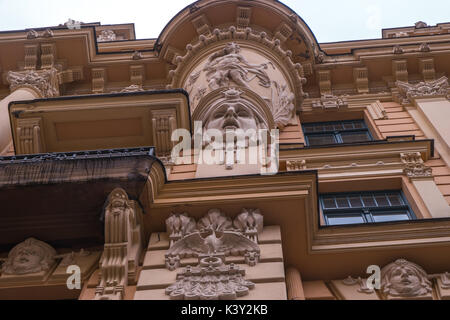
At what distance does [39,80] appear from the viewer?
19.5 meters

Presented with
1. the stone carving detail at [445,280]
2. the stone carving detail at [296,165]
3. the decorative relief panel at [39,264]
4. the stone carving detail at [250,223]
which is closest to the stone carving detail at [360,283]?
the stone carving detail at [445,280]

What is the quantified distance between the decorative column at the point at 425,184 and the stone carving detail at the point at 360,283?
313 cm

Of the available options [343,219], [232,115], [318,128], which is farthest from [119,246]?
[318,128]

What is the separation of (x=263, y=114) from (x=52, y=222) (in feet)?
21.9

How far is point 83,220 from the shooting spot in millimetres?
9836

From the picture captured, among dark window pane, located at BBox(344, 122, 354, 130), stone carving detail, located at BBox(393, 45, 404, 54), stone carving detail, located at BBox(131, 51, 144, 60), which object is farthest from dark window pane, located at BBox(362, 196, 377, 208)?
stone carving detail, located at BBox(131, 51, 144, 60)

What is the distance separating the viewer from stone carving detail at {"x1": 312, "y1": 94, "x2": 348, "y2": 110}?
63.7 ft

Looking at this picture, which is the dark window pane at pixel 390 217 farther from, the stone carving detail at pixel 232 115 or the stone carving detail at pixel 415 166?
the stone carving detail at pixel 232 115

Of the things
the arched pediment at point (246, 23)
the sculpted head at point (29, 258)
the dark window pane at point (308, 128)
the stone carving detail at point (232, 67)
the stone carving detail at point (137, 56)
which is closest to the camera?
the sculpted head at point (29, 258)

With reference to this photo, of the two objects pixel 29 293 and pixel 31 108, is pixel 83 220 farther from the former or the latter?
pixel 31 108

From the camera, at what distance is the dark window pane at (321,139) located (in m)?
18.1

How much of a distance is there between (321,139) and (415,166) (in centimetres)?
448

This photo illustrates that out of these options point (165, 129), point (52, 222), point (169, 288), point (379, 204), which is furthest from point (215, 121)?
point (169, 288)

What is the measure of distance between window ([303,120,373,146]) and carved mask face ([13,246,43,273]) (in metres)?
10.2
